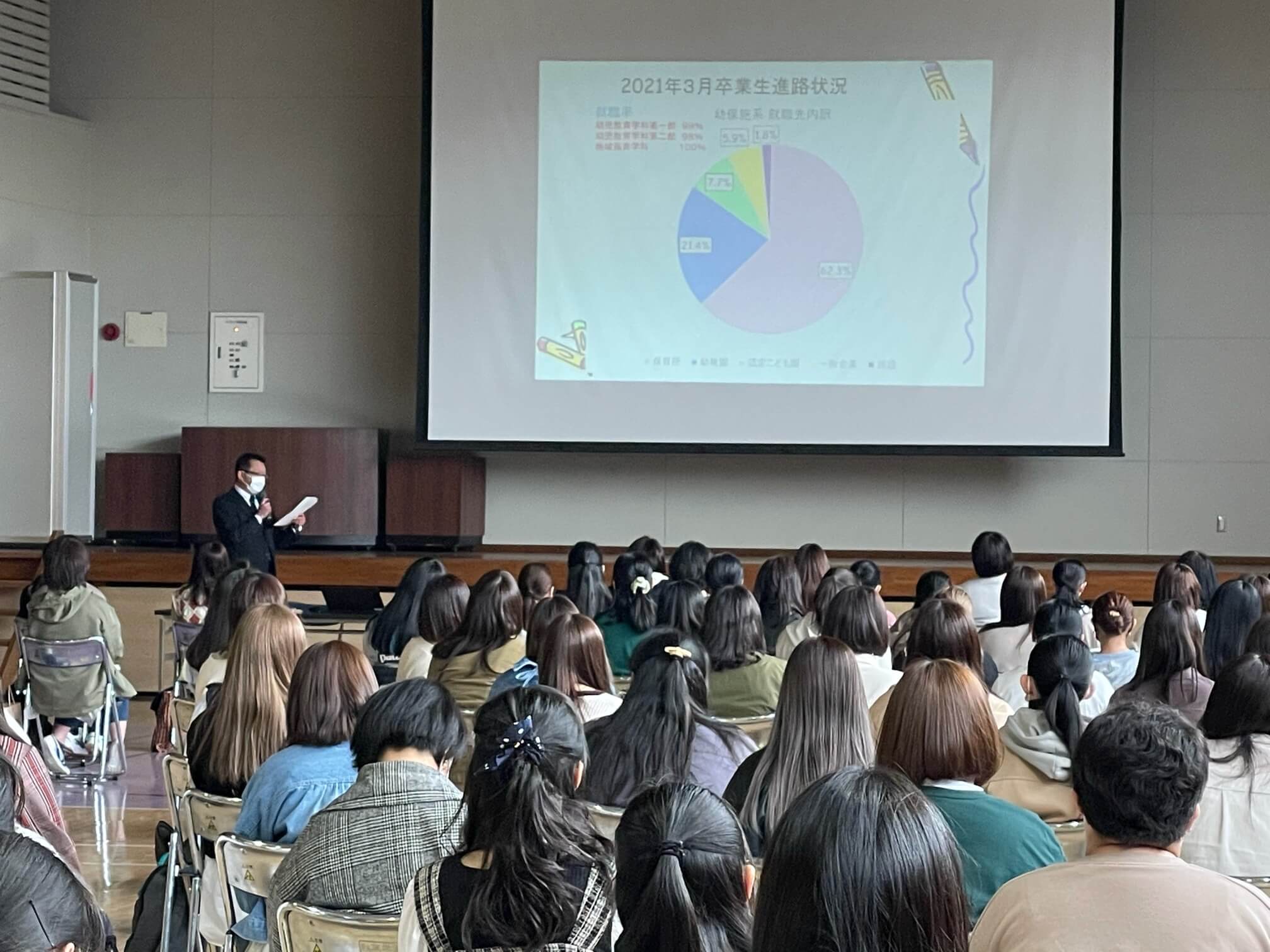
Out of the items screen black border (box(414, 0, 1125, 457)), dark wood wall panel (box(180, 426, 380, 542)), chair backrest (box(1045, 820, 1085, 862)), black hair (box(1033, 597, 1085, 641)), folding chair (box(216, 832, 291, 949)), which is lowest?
folding chair (box(216, 832, 291, 949))

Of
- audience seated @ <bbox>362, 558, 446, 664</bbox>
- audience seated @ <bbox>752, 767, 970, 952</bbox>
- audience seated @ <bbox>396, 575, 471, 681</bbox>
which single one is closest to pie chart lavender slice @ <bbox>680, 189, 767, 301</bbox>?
audience seated @ <bbox>362, 558, 446, 664</bbox>

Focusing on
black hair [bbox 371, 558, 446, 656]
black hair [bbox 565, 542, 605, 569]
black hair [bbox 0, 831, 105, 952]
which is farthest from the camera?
black hair [bbox 565, 542, 605, 569]

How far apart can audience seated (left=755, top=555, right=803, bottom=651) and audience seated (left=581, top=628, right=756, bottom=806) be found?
9.15ft

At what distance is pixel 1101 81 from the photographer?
9.65 meters

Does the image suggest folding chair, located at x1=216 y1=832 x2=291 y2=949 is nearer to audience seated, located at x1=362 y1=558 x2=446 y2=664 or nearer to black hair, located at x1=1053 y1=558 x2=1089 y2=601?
audience seated, located at x1=362 y1=558 x2=446 y2=664

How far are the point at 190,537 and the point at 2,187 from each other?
2.65 metres

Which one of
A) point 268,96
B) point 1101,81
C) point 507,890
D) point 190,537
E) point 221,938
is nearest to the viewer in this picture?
point 507,890

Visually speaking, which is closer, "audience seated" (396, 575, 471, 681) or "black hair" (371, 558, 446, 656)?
"audience seated" (396, 575, 471, 681)

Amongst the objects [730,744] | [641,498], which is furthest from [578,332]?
[730,744]

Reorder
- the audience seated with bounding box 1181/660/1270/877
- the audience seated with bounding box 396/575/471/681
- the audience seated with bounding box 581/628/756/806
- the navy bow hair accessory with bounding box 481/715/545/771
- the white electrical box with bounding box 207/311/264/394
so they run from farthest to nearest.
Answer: the white electrical box with bounding box 207/311/264/394 < the audience seated with bounding box 396/575/471/681 < the audience seated with bounding box 581/628/756/806 < the audience seated with bounding box 1181/660/1270/877 < the navy bow hair accessory with bounding box 481/715/545/771

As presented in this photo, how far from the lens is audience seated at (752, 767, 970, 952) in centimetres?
147

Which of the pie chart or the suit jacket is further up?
the pie chart

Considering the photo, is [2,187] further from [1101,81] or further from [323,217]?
[1101,81]

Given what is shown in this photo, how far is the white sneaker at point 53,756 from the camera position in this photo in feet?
23.6
